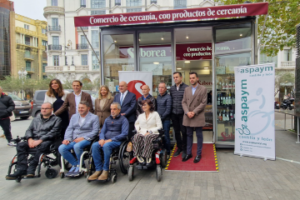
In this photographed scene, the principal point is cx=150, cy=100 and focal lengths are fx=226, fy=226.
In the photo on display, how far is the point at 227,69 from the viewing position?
605cm

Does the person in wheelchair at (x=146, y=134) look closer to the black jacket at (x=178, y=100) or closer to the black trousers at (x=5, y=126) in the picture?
the black jacket at (x=178, y=100)

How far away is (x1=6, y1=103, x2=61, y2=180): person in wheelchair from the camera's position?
3854 mm

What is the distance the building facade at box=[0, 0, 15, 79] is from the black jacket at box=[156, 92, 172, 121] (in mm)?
50847

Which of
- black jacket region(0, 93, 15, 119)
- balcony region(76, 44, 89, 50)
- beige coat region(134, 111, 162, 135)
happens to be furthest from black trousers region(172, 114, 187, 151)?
balcony region(76, 44, 89, 50)

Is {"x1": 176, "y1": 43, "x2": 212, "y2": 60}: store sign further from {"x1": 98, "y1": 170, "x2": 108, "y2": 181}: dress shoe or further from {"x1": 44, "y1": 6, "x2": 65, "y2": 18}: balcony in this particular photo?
{"x1": 44, "y1": 6, "x2": 65, "y2": 18}: balcony

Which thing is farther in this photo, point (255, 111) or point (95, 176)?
point (255, 111)

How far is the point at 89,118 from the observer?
4.54 metres

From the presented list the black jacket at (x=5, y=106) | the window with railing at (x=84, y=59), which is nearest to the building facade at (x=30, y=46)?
Result: the window with railing at (x=84, y=59)

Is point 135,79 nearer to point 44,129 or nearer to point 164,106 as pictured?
point 164,106

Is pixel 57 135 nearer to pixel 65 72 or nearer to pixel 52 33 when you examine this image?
pixel 65 72

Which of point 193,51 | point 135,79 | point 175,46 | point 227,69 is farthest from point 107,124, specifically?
point 193,51

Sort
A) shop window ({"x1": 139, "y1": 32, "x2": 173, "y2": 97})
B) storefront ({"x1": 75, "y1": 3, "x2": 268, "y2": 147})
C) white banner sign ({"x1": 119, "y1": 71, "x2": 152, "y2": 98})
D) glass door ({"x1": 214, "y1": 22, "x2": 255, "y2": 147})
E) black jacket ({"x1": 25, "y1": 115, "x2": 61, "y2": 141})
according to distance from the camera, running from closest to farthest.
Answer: black jacket ({"x1": 25, "y1": 115, "x2": 61, "y2": 141}) < storefront ({"x1": 75, "y1": 3, "x2": 268, "y2": 147}) < glass door ({"x1": 214, "y1": 22, "x2": 255, "y2": 147}) < white banner sign ({"x1": 119, "y1": 71, "x2": 152, "y2": 98}) < shop window ({"x1": 139, "y1": 32, "x2": 173, "y2": 97})

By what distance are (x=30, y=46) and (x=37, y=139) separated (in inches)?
2171

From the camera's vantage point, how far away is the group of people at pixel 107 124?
13.2 ft
